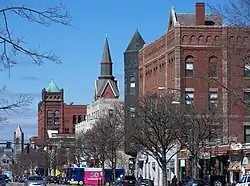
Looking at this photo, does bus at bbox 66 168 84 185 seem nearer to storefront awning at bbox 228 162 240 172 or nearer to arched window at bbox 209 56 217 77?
arched window at bbox 209 56 217 77

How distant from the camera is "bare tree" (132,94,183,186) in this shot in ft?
235

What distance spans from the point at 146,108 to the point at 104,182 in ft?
125

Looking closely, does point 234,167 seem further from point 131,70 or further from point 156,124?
point 131,70

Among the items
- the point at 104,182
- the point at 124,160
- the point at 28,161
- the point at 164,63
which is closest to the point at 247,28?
the point at 164,63

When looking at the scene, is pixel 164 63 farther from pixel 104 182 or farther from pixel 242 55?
pixel 242 55

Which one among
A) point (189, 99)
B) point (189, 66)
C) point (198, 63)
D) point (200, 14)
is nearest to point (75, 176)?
point (189, 66)

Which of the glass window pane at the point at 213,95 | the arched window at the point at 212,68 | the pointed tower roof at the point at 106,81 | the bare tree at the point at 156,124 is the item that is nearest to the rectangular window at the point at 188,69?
the arched window at the point at 212,68

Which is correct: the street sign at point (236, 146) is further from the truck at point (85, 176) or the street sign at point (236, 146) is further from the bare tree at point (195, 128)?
Answer: the truck at point (85, 176)

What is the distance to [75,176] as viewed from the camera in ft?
383

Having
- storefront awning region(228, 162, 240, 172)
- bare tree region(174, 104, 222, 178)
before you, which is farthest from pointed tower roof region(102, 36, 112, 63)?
storefront awning region(228, 162, 240, 172)

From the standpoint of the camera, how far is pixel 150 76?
101188 mm

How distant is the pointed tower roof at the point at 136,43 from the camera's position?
361 ft

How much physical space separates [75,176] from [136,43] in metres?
23.1

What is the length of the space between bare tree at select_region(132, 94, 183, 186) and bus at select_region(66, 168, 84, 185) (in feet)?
130
